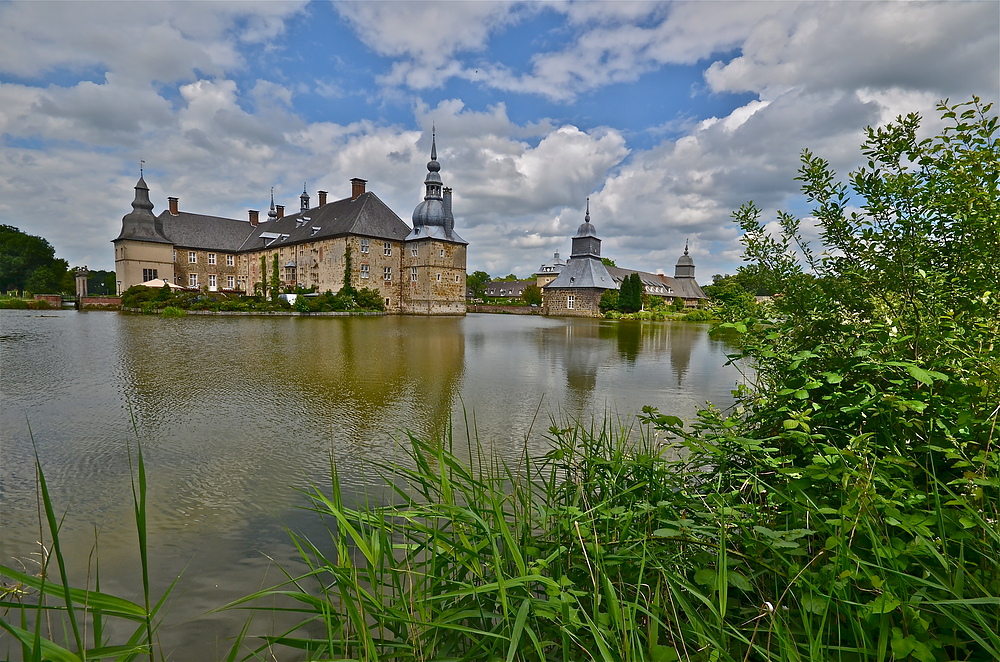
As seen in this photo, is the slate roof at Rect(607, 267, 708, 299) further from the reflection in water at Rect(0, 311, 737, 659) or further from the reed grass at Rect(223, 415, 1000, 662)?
the reed grass at Rect(223, 415, 1000, 662)

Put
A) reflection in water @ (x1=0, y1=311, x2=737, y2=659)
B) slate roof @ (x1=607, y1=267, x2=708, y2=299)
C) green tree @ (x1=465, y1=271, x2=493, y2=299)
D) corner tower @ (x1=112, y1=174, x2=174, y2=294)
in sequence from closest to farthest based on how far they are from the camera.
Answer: reflection in water @ (x1=0, y1=311, x2=737, y2=659)
corner tower @ (x1=112, y1=174, x2=174, y2=294)
slate roof @ (x1=607, y1=267, x2=708, y2=299)
green tree @ (x1=465, y1=271, x2=493, y2=299)

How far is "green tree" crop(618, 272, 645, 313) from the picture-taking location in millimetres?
40094

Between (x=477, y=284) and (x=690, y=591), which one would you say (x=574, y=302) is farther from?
(x=690, y=591)

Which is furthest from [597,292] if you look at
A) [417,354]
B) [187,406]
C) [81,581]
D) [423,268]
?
[81,581]

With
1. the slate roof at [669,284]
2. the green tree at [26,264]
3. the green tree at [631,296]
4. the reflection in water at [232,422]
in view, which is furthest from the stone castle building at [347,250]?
the slate roof at [669,284]

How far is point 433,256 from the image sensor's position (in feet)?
126

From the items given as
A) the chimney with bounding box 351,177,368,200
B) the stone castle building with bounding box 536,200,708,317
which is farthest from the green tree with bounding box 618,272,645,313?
the chimney with bounding box 351,177,368,200

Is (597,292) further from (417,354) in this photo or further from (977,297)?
(977,297)

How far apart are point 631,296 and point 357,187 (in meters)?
25.6

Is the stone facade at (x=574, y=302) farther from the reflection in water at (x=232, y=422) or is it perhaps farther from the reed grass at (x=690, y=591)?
the reed grass at (x=690, y=591)

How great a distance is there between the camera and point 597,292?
44.6 meters

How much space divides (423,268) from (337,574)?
38260mm

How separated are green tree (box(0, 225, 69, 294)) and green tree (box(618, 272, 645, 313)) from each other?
62009mm

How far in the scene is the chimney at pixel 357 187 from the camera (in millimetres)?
41525
